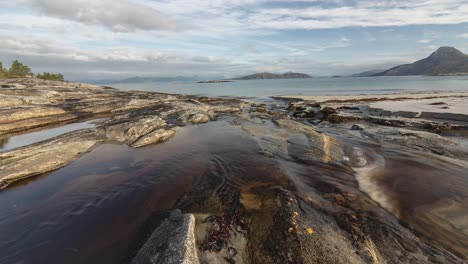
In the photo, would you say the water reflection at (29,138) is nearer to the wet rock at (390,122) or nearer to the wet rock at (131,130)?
the wet rock at (131,130)

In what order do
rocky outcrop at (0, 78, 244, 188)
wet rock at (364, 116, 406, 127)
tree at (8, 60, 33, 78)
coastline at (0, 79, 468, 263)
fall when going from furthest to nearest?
tree at (8, 60, 33, 78) < wet rock at (364, 116, 406, 127) < rocky outcrop at (0, 78, 244, 188) < coastline at (0, 79, 468, 263)

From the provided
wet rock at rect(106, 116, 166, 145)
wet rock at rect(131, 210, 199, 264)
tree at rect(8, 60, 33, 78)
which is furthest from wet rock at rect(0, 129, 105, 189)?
tree at rect(8, 60, 33, 78)

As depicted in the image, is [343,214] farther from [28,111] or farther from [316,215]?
[28,111]

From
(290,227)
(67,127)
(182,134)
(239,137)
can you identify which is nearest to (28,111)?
(67,127)

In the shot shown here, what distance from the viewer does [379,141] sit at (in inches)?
782

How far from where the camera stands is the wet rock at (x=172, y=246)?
626cm

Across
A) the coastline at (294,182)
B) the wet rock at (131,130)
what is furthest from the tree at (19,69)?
the wet rock at (131,130)

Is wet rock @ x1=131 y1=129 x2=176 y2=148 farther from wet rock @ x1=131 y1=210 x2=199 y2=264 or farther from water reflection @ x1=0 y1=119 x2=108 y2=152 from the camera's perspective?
wet rock @ x1=131 y1=210 x2=199 y2=264

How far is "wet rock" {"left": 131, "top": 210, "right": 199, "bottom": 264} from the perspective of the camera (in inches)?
247

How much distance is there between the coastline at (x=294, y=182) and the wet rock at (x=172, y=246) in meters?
0.04

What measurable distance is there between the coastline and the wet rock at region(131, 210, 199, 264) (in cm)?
4

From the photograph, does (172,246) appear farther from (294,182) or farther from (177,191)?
(294,182)

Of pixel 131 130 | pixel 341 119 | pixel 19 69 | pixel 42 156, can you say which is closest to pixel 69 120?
pixel 131 130

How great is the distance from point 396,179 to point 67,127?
3248cm
